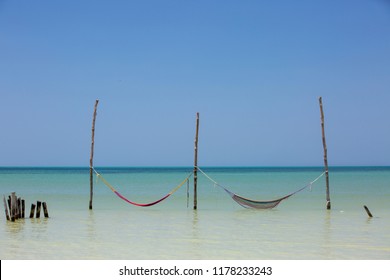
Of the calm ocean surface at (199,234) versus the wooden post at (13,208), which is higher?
the wooden post at (13,208)

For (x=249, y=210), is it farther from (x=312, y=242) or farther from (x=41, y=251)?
(x=41, y=251)

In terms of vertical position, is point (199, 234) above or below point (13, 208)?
below

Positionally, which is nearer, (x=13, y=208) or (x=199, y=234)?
(x=199, y=234)

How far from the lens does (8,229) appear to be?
7156mm

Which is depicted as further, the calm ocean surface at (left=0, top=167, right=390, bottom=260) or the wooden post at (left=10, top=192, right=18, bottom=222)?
the wooden post at (left=10, top=192, right=18, bottom=222)

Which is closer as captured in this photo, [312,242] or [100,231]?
[312,242]

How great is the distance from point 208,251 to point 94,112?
5126mm

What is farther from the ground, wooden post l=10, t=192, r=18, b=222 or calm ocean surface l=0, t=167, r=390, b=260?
wooden post l=10, t=192, r=18, b=222

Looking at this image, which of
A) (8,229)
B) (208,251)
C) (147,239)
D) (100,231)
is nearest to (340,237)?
(208,251)

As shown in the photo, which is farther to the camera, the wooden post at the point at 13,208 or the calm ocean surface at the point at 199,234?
the wooden post at the point at 13,208

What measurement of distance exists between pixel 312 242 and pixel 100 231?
288 cm

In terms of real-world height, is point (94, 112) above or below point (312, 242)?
above
